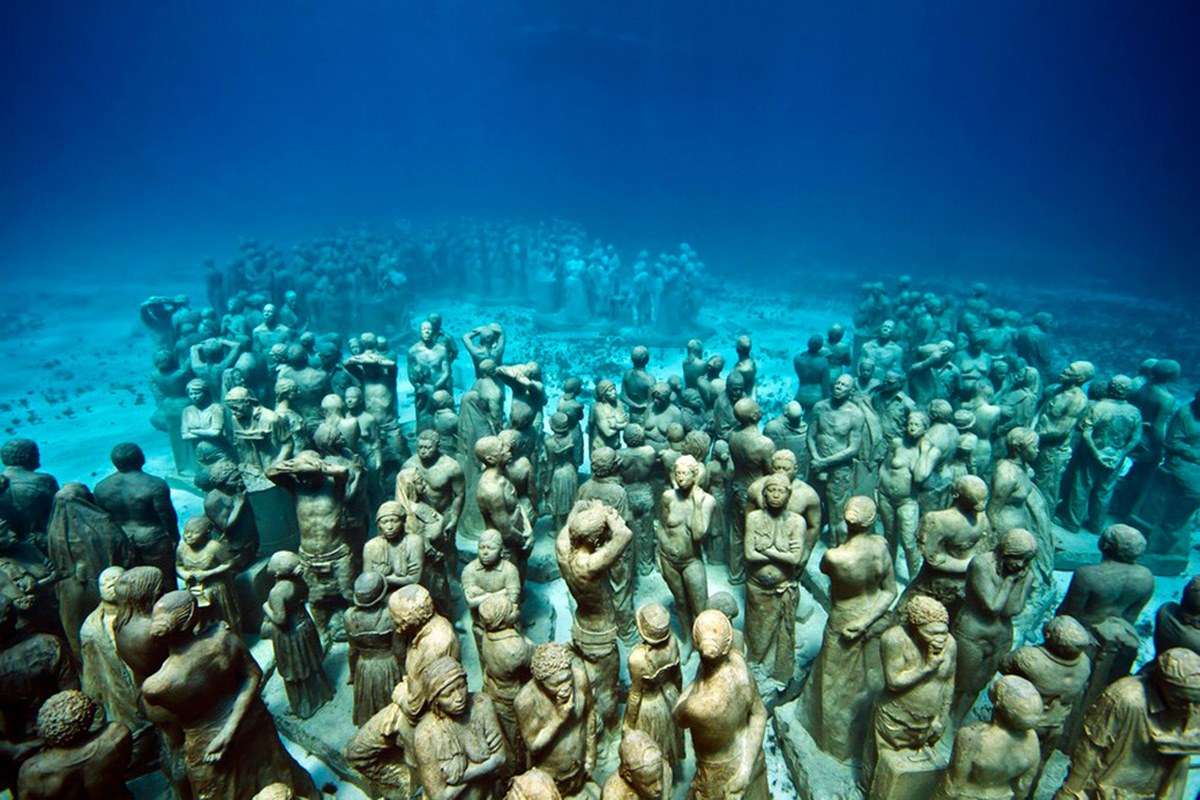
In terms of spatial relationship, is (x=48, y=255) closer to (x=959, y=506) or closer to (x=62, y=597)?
(x=62, y=597)

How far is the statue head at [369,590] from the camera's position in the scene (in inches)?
232

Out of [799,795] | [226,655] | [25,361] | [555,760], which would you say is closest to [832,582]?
[799,795]

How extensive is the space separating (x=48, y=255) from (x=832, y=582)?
6327cm

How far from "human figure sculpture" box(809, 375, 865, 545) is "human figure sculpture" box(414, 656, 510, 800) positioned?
6.29 m

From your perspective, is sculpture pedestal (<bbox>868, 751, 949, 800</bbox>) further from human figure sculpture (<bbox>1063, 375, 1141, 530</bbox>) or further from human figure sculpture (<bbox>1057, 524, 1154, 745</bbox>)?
human figure sculpture (<bbox>1063, 375, 1141, 530</bbox>)

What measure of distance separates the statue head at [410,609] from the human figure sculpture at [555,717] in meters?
1.01

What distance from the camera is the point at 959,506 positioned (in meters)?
6.32

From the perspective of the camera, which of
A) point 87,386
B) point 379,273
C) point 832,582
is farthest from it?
point 379,273

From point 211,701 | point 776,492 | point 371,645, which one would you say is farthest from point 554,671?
point 776,492

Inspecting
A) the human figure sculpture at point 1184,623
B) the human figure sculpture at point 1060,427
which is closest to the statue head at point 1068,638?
the human figure sculpture at point 1184,623

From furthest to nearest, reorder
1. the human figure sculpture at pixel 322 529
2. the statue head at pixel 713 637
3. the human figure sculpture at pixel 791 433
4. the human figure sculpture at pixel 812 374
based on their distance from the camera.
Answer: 1. the human figure sculpture at pixel 812 374
2. the human figure sculpture at pixel 791 433
3. the human figure sculpture at pixel 322 529
4. the statue head at pixel 713 637

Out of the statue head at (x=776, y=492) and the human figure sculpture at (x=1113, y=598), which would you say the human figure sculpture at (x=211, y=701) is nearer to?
the statue head at (x=776, y=492)

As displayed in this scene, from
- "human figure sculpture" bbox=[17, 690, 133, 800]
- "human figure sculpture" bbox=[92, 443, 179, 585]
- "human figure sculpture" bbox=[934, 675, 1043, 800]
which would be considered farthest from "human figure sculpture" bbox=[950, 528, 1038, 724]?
"human figure sculpture" bbox=[92, 443, 179, 585]

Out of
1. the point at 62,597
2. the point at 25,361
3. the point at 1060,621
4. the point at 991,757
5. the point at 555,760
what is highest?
the point at 1060,621
